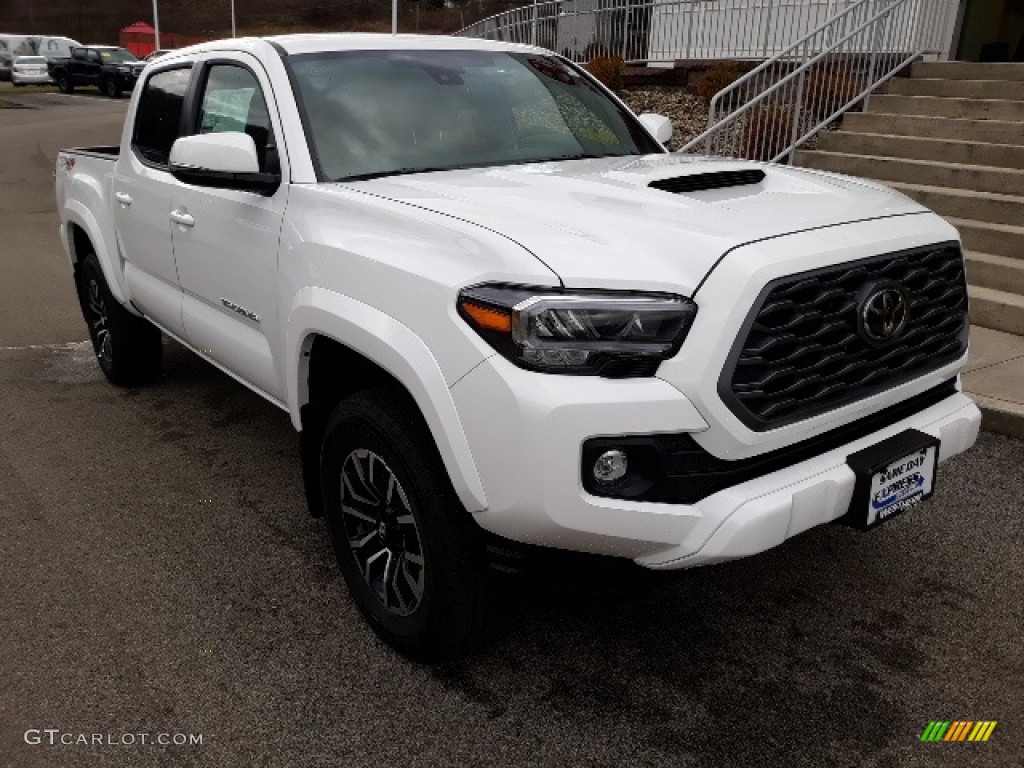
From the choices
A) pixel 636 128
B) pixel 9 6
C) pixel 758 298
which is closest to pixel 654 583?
pixel 758 298

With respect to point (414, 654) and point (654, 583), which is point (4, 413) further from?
point (654, 583)

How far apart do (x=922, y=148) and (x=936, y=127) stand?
426mm

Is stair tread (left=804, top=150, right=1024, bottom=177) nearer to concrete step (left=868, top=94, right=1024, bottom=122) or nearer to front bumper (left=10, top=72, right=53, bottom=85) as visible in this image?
concrete step (left=868, top=94, right=1024, bottom=122)

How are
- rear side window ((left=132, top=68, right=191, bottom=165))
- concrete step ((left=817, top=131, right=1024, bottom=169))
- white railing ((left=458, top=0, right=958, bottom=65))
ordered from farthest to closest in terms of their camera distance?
white railing ((left=458, top=0, right=958, bottom=65)) < concrete step ((left=817, top=131, right=1024, bottom=169)) < rear side window ((left=132, top=68, right=191, bottom=165))

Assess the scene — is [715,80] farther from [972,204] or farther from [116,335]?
[116,335]

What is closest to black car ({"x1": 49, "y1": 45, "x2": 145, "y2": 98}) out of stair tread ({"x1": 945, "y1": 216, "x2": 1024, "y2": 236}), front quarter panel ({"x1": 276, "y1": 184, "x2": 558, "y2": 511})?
stair tread ({"x1": 945, "y1": 216, "x2": 1024, "y2": 236})

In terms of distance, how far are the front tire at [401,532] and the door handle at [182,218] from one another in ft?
4.67

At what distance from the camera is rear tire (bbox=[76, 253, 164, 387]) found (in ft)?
17.5

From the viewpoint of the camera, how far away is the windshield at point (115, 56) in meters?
35.2

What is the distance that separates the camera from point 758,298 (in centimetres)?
234

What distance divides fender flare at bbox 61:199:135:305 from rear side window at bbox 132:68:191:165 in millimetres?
632

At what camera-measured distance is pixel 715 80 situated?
1195 centimetres

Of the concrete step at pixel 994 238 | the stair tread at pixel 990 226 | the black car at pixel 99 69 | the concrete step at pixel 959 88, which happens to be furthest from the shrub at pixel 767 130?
the black car at pixel 99 69

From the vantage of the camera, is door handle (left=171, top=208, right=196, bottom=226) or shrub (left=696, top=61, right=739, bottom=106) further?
shrub (left=696, top=61, right=739, bottom=106)
